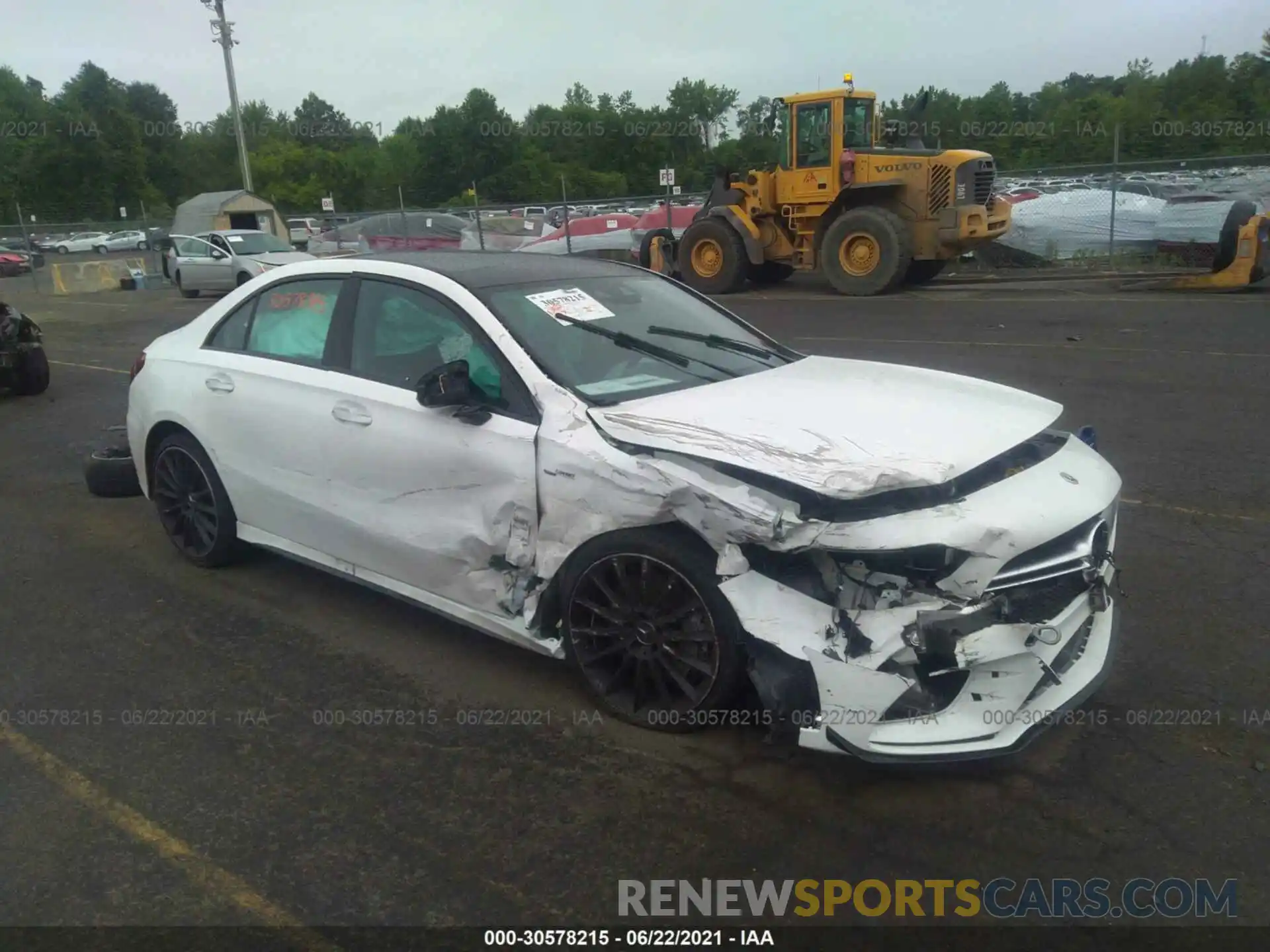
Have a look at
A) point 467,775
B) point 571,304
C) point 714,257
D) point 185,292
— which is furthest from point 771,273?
point 467,775

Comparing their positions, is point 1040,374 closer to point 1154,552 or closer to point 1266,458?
point 1266,458

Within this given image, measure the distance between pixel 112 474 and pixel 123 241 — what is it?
44.4 m

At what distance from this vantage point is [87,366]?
12789 mm

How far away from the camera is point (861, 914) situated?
268 cm

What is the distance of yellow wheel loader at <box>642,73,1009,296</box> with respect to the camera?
16.0 meters

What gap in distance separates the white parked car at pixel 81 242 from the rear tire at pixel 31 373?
40.6 meters

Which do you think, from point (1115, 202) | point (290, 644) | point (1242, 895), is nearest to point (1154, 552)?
point (1242, 895)

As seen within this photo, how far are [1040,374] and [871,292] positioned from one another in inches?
311

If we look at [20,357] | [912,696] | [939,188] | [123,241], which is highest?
[939,188]

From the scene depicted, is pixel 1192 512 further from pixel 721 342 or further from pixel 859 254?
pixel 859 254

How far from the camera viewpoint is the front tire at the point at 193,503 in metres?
4.92

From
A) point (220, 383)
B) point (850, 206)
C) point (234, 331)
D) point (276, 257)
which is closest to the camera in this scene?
point (220, 383)

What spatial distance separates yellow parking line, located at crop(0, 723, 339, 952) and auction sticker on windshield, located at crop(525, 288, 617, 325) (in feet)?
7.46

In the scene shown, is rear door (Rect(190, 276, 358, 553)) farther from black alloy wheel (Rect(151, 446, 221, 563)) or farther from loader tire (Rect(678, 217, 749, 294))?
loader tire (Rect(678, 217, 749, 294))
